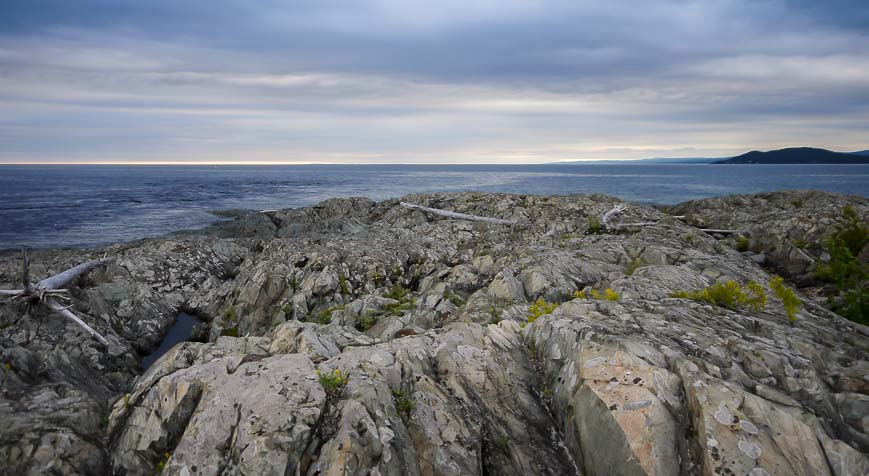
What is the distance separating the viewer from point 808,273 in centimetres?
1822

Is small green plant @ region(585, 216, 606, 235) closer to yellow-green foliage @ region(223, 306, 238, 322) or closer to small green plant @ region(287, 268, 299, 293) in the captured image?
small green plant @ region(287, 268, 299, 293)

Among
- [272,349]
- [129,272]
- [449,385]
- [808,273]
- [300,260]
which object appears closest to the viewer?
[449,385]

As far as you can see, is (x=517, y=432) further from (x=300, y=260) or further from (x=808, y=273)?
(x=808, y=273)

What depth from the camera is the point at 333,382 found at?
295 inches

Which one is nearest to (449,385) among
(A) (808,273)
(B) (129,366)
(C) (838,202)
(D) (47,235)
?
(B) (129,366)

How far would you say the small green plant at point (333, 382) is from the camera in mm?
7422

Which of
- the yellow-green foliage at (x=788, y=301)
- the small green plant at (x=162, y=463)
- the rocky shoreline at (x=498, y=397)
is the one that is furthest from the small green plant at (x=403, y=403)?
the yellow-green foliage at (x=788, y=301)

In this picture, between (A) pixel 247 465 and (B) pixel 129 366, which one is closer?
(A) pixel 247 465

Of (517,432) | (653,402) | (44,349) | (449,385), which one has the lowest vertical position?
(44,349)

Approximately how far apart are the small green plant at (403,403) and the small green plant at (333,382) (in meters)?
0.99

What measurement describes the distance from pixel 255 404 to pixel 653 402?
22.2 feet

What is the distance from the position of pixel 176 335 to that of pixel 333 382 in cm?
1707

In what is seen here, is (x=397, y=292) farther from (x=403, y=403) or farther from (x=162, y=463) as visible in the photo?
(x=162, y=463)

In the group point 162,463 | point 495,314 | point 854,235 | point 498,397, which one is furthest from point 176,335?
point 854,235
